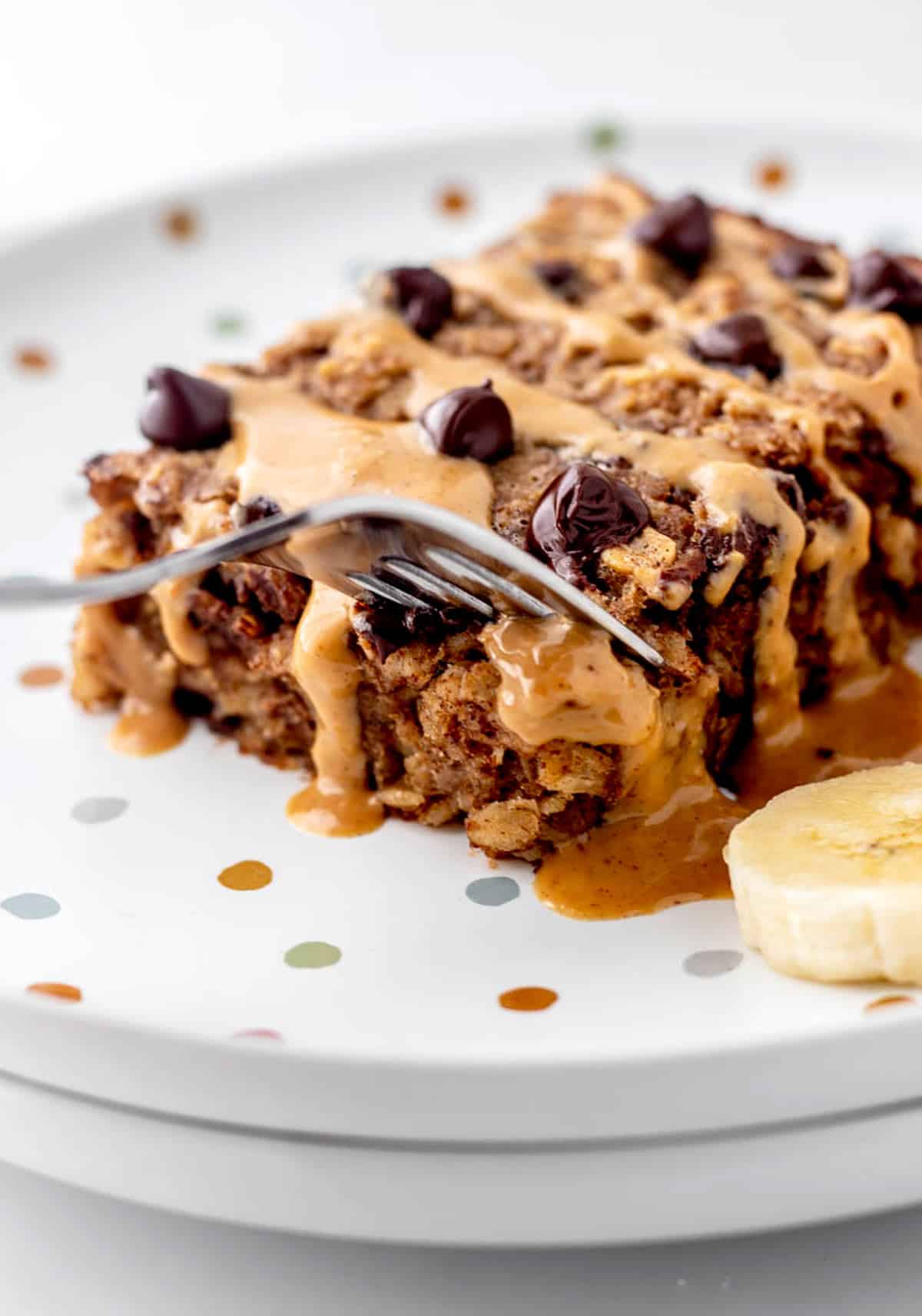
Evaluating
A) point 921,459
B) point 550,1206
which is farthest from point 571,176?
point 550,1206

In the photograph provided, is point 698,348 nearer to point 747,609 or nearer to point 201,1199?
point 747,609

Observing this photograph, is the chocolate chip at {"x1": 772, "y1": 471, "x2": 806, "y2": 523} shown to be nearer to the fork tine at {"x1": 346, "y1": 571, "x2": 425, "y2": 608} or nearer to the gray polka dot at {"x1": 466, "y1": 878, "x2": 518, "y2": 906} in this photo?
the fork tine at {"x1": 346, "y1": 571, "x2": 425, "y2": 608}

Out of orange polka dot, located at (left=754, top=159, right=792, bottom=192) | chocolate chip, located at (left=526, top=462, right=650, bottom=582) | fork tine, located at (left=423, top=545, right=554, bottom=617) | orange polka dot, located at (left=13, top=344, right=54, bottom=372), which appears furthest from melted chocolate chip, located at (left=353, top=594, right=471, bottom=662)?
orange polka dot, located at (left=754, top=159, right=792, bottom=192)

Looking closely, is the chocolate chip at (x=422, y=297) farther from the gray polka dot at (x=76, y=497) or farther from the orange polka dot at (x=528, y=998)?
the orange polka dot at (x=528, y=998)

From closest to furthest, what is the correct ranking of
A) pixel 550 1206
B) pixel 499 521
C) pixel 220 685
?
pixel 550 1206 → pixel 499 521 → pixel 220 685

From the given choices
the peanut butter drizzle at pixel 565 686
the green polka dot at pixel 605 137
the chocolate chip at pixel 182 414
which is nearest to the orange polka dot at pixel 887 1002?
the peanut butter drizzle at pixel 565 686

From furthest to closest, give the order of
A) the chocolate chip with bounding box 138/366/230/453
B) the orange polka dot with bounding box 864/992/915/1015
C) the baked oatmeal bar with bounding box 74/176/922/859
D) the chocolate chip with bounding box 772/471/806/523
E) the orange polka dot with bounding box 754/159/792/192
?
the orange polka dot with bounding box 754/159/792/192, the chocolate chip with bounding box 138/366/230/453, the chocolate chip with bounding box 772/471/806/523, the baked oatmeal bar with bounding box 74/176/922/859, the orange polka dot with bounding box 864/992/915/1015
